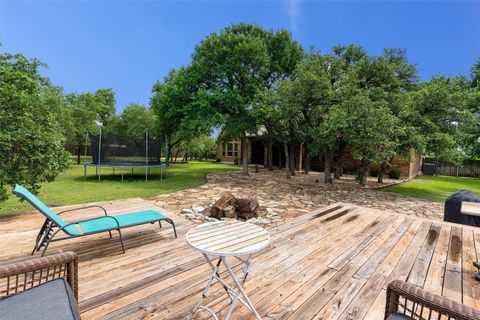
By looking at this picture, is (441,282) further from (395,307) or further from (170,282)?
(170,282)

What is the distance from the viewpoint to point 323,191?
377 inches

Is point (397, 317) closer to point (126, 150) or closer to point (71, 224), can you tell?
point (71, 224)

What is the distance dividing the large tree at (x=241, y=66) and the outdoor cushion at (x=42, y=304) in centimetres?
1151

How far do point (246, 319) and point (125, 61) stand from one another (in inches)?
732

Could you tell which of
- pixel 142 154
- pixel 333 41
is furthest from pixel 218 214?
pixel 333 41

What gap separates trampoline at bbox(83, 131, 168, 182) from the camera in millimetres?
11156

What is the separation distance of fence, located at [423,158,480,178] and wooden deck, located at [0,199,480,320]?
70.1 feet

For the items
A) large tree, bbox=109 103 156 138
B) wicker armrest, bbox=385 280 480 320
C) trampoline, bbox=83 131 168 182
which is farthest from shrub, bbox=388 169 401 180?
large tree, bbox=109 103 156 138

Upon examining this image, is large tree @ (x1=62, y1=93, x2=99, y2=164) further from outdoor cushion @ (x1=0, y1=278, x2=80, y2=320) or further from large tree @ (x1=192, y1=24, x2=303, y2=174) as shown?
outdoor cushion @ (x1=0, y1=278, x2=80, y2=320)

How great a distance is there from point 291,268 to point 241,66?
12.1 meters

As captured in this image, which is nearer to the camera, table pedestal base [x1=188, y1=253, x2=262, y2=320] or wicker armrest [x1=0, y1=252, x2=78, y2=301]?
wicker armrest [x1=0, y1=252, x2=78, y2=301]

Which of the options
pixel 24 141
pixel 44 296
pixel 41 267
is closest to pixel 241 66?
pixel 24 141

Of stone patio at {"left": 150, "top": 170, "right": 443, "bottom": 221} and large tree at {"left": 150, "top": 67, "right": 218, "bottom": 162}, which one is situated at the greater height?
large tree at {"left": 150, "top": 67, "right": 218, "bottom": 162}

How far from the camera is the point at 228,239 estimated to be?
1.93m
